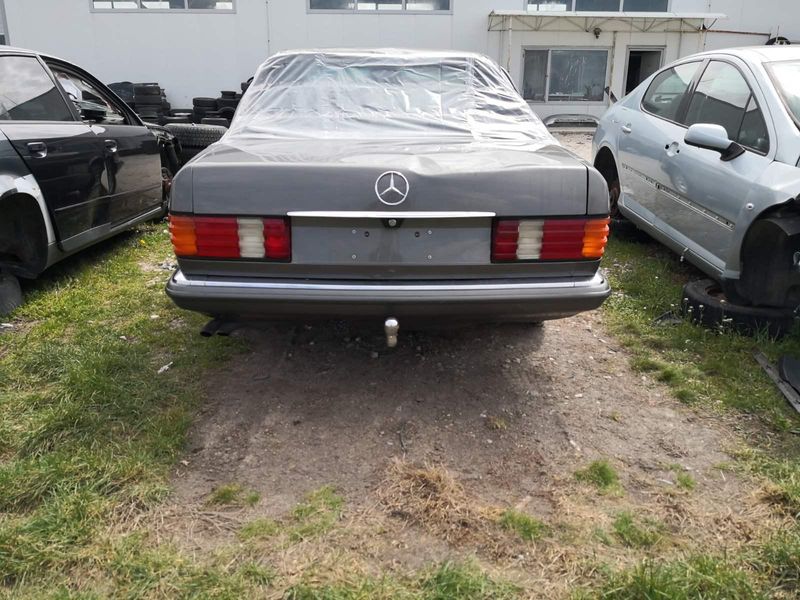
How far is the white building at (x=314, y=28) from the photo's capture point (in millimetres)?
14633

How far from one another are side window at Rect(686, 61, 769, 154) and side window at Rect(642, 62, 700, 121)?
0.22m

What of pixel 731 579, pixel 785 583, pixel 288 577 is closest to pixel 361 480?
pixel 288 577

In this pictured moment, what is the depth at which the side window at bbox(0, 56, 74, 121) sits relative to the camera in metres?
4.11

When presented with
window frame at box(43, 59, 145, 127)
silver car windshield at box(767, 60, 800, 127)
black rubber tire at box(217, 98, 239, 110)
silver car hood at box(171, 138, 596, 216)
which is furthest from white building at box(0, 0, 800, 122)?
silver car hood at box(171, 138, 596, 216)

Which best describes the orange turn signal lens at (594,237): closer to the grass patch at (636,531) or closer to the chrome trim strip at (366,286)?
the chrome trim strip at (366,286)

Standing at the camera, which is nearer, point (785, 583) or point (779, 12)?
point (785, 583)

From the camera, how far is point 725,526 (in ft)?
7.59

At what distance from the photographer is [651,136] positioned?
5059 mm

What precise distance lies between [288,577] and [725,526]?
155 centimetres

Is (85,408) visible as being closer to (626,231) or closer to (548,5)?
(626,231)

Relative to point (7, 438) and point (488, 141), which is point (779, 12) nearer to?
point (488, 141)

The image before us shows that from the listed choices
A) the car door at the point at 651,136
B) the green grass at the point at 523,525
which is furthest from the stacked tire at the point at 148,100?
the green grass at the point at 523,525

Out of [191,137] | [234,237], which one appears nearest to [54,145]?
[234,237]

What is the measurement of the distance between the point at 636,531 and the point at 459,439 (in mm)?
841
